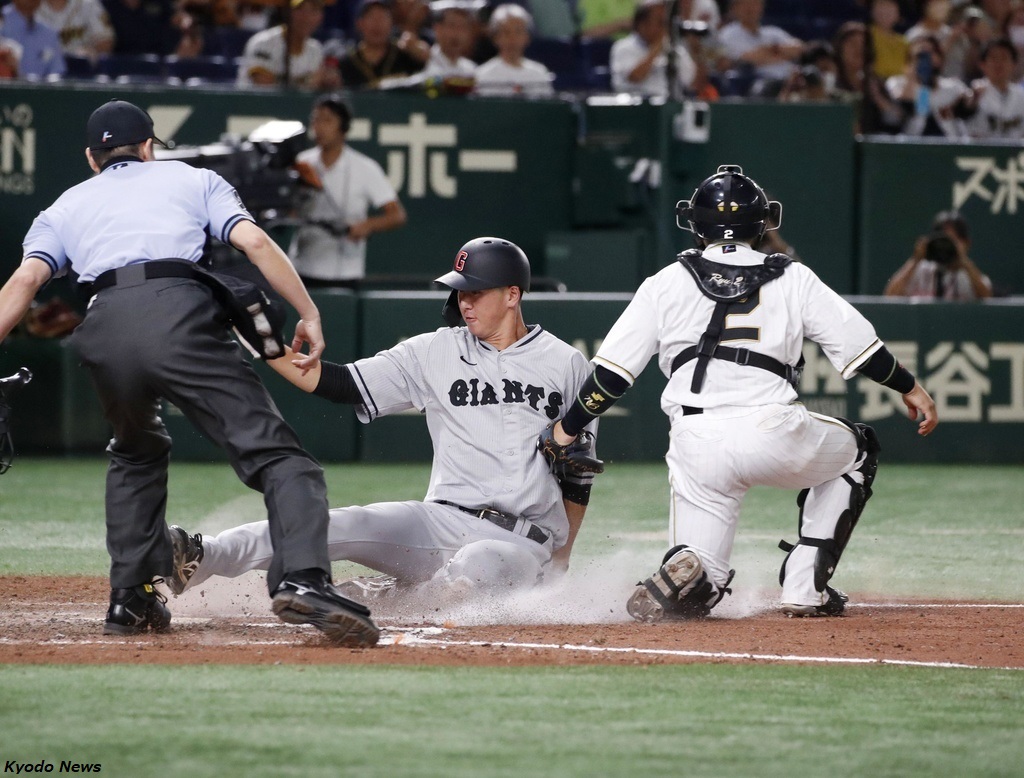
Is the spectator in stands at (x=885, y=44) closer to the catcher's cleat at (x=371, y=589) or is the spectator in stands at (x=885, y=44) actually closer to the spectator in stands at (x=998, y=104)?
the spectator in stands at (x=998, y=104)

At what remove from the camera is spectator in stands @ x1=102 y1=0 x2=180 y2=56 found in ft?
45.3

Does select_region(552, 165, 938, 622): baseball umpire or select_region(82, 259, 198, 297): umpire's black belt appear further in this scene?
select_region(552, 165, 938, 622): baseball umpire

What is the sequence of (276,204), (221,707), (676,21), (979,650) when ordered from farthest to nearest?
(676,21), (276,204), (979,650), (221,707)

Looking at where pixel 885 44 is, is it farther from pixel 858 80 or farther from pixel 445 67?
pixel 445 67

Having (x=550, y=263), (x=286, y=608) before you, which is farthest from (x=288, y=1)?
(x=286, y=608)

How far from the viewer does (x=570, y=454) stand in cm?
588

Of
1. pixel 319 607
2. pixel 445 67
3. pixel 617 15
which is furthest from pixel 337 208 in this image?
pixel 319 607

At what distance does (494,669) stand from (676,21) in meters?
8.63

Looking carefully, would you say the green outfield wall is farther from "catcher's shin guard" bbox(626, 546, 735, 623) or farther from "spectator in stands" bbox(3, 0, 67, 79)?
"catcher's shin guard" bbox(626, 546, 735, 623)

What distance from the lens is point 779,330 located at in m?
5.93

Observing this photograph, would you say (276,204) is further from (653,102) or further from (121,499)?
(121,499)

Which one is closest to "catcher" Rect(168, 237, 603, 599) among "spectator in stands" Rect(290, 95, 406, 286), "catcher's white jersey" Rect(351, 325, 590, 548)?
"catcher's white jersey" Rect(351, 325, 590, 548)

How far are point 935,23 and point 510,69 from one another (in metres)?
4.32

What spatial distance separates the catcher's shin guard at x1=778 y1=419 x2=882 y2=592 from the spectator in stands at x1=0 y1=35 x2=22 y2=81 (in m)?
8.63
